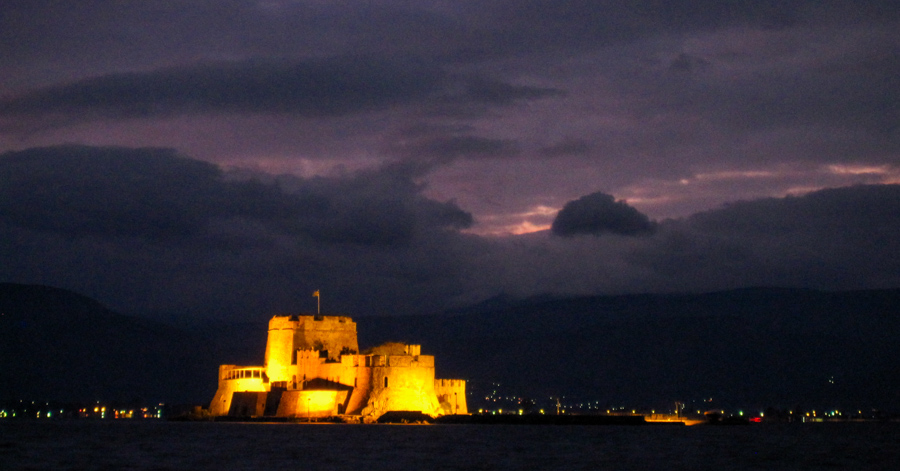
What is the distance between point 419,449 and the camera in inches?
2438

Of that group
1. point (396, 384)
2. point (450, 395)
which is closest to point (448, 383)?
point (450, 395)

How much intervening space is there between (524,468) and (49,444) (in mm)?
33194

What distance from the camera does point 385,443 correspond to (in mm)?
65938

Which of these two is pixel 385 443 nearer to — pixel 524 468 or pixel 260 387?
pixel 524 468

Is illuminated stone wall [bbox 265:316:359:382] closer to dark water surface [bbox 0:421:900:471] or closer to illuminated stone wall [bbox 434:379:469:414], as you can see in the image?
dark water surface [bbox 0:421:900:471]

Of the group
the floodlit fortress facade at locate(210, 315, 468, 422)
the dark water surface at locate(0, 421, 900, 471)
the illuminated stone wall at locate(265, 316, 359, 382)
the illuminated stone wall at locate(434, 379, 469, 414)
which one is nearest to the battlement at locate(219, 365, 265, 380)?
the floodlit fortress facade at locate(210, 315, 468, 422)

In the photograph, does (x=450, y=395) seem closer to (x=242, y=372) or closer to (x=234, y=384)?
(x=242, y=372)

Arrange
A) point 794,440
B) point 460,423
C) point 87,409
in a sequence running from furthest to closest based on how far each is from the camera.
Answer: point 87,409 → point 460,423 → point 794,440

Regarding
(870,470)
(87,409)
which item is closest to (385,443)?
(870,470)

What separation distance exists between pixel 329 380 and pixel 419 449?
2716 centimetres

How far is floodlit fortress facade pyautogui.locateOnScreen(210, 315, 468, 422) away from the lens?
84375mm

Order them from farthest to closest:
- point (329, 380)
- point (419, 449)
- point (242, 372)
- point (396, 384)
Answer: point (242, 372), point (329, 380), point (396, 384), point (419, 449)

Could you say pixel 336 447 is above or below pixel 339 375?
below

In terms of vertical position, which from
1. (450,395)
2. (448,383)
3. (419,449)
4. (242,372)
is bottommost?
(419,449)
